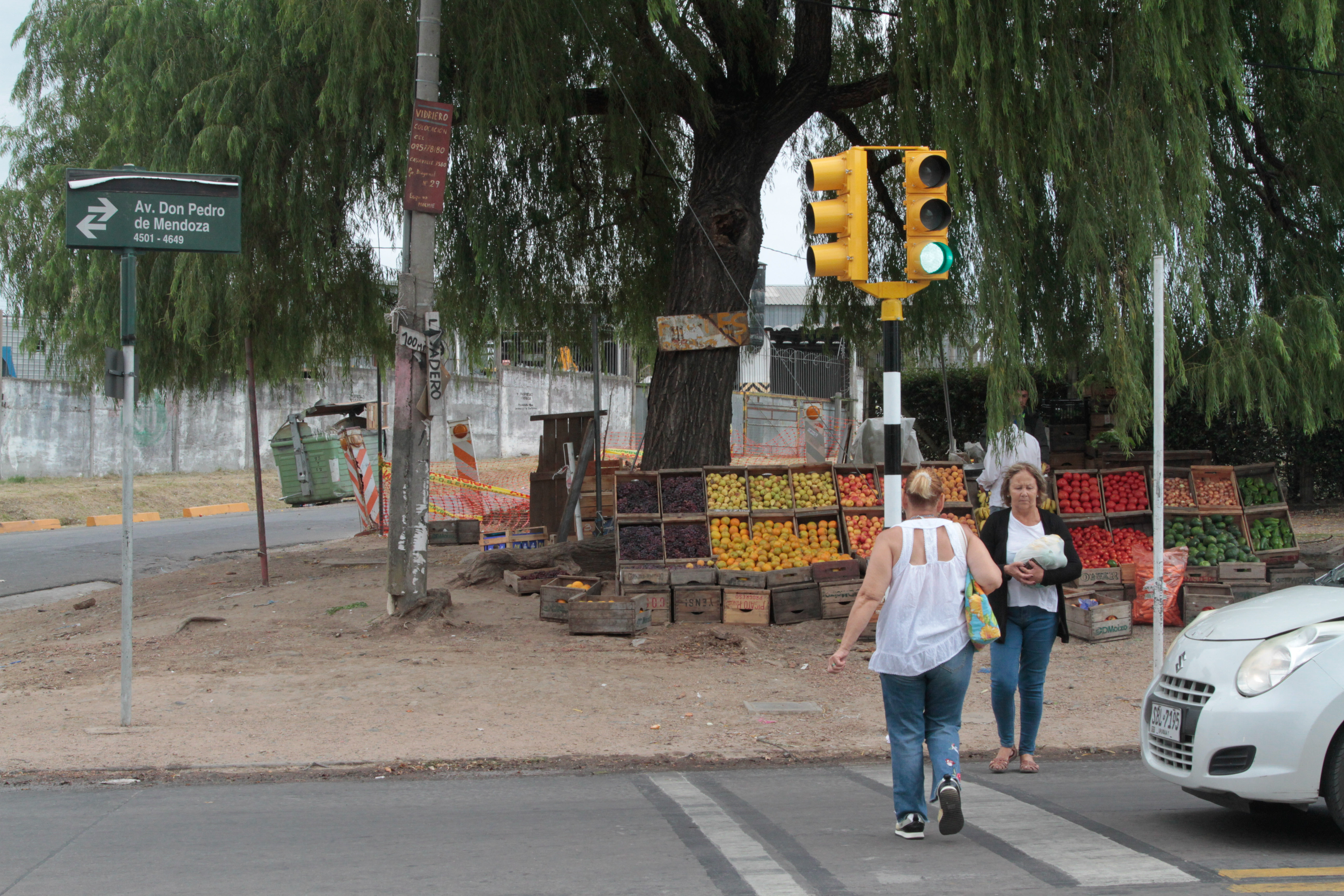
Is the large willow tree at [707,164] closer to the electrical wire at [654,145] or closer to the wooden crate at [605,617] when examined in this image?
the electrical wire at [654,145]

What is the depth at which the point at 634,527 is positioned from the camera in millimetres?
11484

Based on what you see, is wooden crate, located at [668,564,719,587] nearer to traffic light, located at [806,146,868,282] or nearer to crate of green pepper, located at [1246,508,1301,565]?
traffic light, located at [806,146,868,282]

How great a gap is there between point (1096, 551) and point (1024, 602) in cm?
561

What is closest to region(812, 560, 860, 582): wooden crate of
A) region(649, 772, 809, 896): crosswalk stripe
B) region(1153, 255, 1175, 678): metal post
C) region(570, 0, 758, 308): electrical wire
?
region(570, 0, 758, 308): electrical wire

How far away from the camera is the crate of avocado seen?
11.2 meters

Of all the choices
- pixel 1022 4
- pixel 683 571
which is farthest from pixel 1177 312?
pixel 683 571

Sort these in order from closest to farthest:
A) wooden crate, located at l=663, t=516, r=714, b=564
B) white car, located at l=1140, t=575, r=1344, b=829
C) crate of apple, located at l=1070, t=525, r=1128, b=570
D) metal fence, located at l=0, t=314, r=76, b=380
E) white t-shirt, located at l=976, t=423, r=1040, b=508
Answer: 1. white car, located at l=1140, t=575, r=1344, b=829
2. white t-shirt, located at l=976, t=423, r=1040, b=508
3. wooden crate, located at l=663, t=516, r=714, b=564
4. crate of apple, located at l=1070, t=525, r=1128, b=570
5. metal fence, located at l=0, t=314, r=76, b=380

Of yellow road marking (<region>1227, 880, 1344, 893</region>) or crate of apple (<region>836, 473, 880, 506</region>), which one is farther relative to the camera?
crate of apple (<region>836, 473, 880, 506</region>)

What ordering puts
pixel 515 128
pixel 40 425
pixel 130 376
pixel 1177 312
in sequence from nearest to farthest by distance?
pixel 130 376, pixel 1177 312, pixel 515 128, pixel 40 425

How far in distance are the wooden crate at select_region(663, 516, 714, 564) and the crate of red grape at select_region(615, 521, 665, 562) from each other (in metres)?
0.07

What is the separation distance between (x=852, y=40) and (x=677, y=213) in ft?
9.90

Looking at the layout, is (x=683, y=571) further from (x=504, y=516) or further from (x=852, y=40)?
(x=504, y=516)

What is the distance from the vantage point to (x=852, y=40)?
1352cm

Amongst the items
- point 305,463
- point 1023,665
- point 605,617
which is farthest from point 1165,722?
point 305,463
